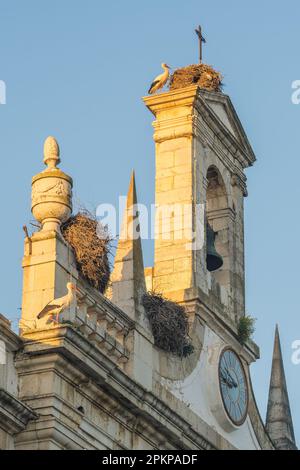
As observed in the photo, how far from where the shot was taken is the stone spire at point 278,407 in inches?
1225

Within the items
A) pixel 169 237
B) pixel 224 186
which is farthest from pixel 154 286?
pixel 224 186

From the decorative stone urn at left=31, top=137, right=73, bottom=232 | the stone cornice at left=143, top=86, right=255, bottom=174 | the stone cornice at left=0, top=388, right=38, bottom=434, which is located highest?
the stone cornice at left=143, top=86, right=255, bottom=174

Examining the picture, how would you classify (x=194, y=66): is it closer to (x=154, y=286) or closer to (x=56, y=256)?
(x=154, y=286)

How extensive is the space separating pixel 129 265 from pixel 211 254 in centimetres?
318

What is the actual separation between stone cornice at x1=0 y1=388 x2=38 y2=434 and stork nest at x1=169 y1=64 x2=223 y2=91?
8.25 m

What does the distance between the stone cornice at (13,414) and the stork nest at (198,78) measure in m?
8.25

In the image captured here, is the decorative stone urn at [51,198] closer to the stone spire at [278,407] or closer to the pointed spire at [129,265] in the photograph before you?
the pointed spire at [129,265]

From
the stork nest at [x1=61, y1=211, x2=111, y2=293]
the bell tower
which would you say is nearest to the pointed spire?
the stork nest at [x1=61, y1=211, x2=111, y2=293]

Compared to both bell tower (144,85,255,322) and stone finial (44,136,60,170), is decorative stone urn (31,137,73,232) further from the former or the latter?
bell tower (144,85,255,322)

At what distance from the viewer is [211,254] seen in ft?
96.8

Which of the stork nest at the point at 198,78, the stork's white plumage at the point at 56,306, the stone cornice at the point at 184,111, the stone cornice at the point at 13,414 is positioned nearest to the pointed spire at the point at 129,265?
the stork's white plumage at the point at 56,306

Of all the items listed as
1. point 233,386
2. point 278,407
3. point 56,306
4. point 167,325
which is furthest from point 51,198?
point 278,407

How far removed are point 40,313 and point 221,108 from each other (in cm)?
749

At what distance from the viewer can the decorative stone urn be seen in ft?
81.6
